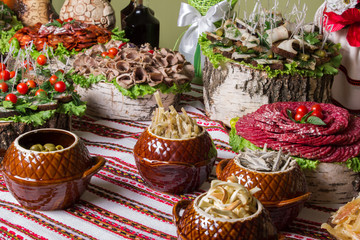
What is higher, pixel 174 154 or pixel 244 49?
pixel 244 49

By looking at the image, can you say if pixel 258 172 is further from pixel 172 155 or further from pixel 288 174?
pixel 172 155

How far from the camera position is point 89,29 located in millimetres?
2334

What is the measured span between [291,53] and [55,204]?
1020mm

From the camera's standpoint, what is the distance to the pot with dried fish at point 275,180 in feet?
3.67

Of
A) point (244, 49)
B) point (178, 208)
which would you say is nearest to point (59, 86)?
point (244, 49)

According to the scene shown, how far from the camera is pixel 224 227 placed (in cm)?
91

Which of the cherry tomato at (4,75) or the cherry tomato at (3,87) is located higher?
the cherry tomato at (4,75)

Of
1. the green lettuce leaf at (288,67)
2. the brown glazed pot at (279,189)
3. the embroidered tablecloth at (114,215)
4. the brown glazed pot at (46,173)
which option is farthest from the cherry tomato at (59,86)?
the brown glazed pot at (279,189)

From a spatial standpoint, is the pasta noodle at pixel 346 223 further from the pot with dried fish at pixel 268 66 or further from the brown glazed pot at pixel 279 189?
the pot with dried fish at pixel 268 66

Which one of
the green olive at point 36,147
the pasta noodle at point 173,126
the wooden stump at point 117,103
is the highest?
the pasta noodle at point 173,126

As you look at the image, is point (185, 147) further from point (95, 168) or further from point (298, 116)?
point (298, 116)

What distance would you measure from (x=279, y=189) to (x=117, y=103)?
0.99m

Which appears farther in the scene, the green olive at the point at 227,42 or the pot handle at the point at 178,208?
the green olive at the point at 227,42

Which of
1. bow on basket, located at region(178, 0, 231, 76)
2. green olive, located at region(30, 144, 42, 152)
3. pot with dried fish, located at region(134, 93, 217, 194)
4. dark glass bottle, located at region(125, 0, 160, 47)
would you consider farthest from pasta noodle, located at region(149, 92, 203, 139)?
dark glass bottle, located at region(125, 0, 160, 47)
